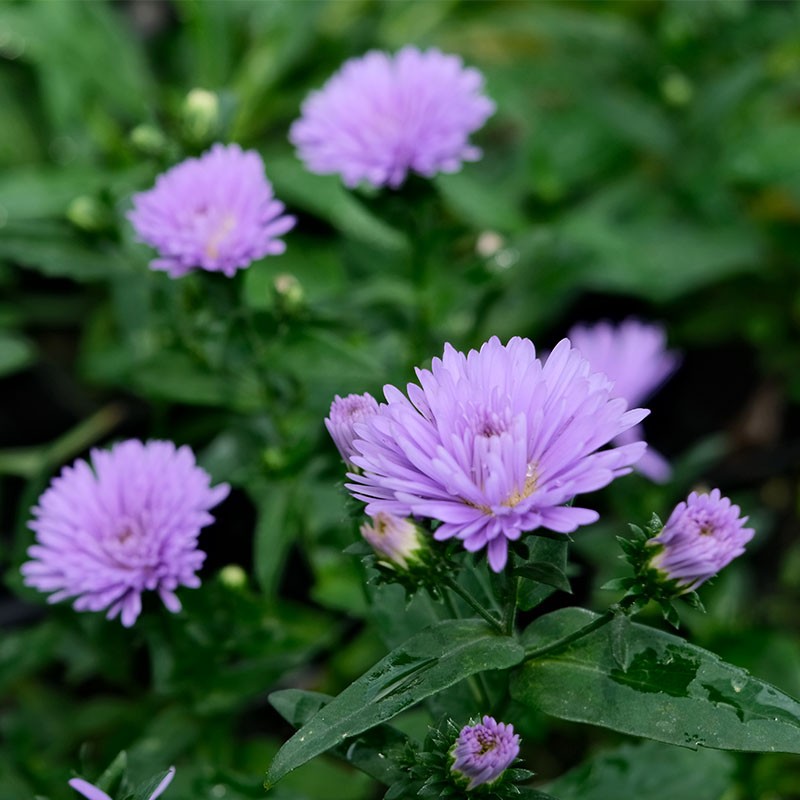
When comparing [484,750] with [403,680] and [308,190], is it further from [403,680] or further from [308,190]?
[308,190]

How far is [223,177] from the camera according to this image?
1.19 meters

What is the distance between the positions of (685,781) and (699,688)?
0.39 m

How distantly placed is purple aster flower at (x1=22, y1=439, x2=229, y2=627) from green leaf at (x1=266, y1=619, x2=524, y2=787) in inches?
9.7

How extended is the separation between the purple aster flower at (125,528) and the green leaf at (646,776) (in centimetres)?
46

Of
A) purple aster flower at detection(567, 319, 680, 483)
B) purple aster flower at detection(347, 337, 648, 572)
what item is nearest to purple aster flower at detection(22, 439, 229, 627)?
purple aster flower at detection(347, 337, 648, 572)

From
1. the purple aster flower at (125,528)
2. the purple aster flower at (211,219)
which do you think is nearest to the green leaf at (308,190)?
the purple aster flower at (211,219)

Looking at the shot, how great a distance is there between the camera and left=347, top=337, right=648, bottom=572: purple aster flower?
0.77m

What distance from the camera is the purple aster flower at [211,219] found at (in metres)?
1.15

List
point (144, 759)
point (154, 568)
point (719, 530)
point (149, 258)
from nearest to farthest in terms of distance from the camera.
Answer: point (719, 530), point (154, 568), point (144, 759), point (149, 258)

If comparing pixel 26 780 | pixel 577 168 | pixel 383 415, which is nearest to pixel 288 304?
pixel 383 415

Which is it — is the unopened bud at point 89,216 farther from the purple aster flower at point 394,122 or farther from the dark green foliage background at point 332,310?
the purple aster flower at point 394,122

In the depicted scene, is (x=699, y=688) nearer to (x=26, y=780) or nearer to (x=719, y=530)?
(x=719, y=530)

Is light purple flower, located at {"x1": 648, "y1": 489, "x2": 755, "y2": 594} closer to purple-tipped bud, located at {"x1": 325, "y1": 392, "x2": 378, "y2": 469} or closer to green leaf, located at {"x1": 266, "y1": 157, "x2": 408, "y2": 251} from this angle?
purple-tipped bud, located at {"x1": 325, "y1": 392, "x2": 378, "y2": 469}

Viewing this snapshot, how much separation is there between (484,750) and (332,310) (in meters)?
0.79
